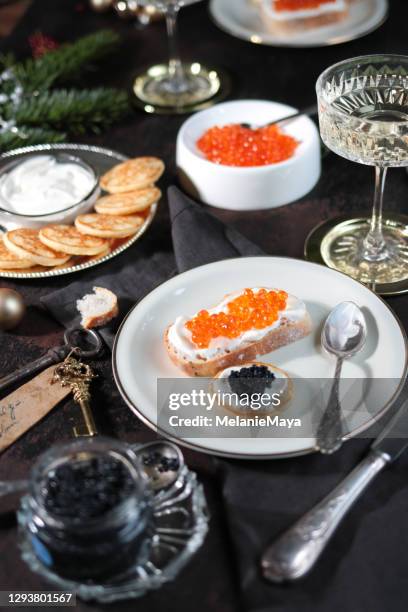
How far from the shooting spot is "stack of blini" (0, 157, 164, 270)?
1.62 meters

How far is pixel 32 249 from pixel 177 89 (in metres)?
0.88

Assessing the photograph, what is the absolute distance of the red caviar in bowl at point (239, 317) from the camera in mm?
1372

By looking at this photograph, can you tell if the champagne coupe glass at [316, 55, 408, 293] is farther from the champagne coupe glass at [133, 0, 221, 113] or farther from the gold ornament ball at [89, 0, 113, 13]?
the gold ornament ball at [89, 0, 113, 13]

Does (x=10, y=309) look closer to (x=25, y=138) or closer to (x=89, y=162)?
(x=89, y=162)

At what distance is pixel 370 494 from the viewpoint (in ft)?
3.89

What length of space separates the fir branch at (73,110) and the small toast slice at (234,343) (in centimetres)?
93

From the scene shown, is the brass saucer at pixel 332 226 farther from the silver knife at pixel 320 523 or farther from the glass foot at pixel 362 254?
the silver knife at pixel 320 523

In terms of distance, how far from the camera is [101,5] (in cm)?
263

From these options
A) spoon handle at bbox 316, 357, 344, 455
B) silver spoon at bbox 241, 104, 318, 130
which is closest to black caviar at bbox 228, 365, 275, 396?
spoon handle at bbox 316, 357, 344, 455

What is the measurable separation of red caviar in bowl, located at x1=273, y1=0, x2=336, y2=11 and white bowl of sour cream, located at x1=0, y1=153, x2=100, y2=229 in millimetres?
917

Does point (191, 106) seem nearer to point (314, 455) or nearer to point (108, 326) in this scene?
point (108, 326)

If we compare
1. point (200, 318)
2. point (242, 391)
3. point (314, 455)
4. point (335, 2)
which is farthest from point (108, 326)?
point (335, 2)

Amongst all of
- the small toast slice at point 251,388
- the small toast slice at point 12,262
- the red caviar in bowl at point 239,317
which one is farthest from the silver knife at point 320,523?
the small toast slice at point 12,262

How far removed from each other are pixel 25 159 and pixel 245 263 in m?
0.65
